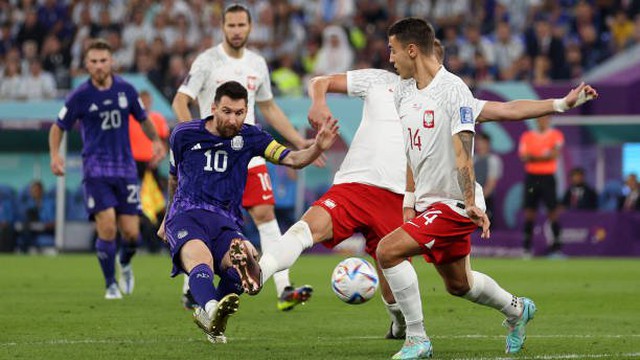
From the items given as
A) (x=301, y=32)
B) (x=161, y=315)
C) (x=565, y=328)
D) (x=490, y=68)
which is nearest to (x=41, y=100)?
(x=301, y=32)

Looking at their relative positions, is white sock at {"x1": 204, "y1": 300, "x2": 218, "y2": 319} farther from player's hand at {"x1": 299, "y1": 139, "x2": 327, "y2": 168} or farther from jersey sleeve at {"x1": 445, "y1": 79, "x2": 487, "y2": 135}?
jersey sleeve at {"x1": 445, "y1": 79, "x2": 487, "y2": 135}

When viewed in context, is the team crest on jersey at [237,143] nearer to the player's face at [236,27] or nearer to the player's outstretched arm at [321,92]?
the player's outstretched arm at [321,92]

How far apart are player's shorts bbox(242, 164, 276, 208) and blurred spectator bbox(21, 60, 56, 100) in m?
13.8

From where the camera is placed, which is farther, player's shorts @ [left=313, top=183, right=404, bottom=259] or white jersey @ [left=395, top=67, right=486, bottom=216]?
player's shorts @ [left=313, top=183, right=404, bottom=259]

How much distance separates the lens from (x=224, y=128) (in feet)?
28.6

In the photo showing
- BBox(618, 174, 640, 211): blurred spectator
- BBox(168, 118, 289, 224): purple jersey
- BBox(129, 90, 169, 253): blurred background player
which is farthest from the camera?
BBox(618, 174, 640, 211): blurred spectator

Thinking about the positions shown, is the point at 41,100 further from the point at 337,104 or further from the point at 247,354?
the point at 247,354

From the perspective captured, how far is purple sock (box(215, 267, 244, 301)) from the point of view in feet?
28.3

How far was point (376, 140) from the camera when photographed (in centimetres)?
957

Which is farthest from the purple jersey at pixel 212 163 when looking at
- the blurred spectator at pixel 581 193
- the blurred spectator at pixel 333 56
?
the blurred spectator at pixel 333 56

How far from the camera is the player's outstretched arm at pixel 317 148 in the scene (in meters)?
8.23

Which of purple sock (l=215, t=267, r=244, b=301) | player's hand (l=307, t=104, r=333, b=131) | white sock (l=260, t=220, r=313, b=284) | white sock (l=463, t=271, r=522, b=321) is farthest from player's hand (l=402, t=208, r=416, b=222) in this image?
purple sock (l=215, t=267, r=244, b=301)

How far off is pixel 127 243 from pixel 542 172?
10029 millimetres

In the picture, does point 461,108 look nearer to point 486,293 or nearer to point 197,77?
point 486,293
